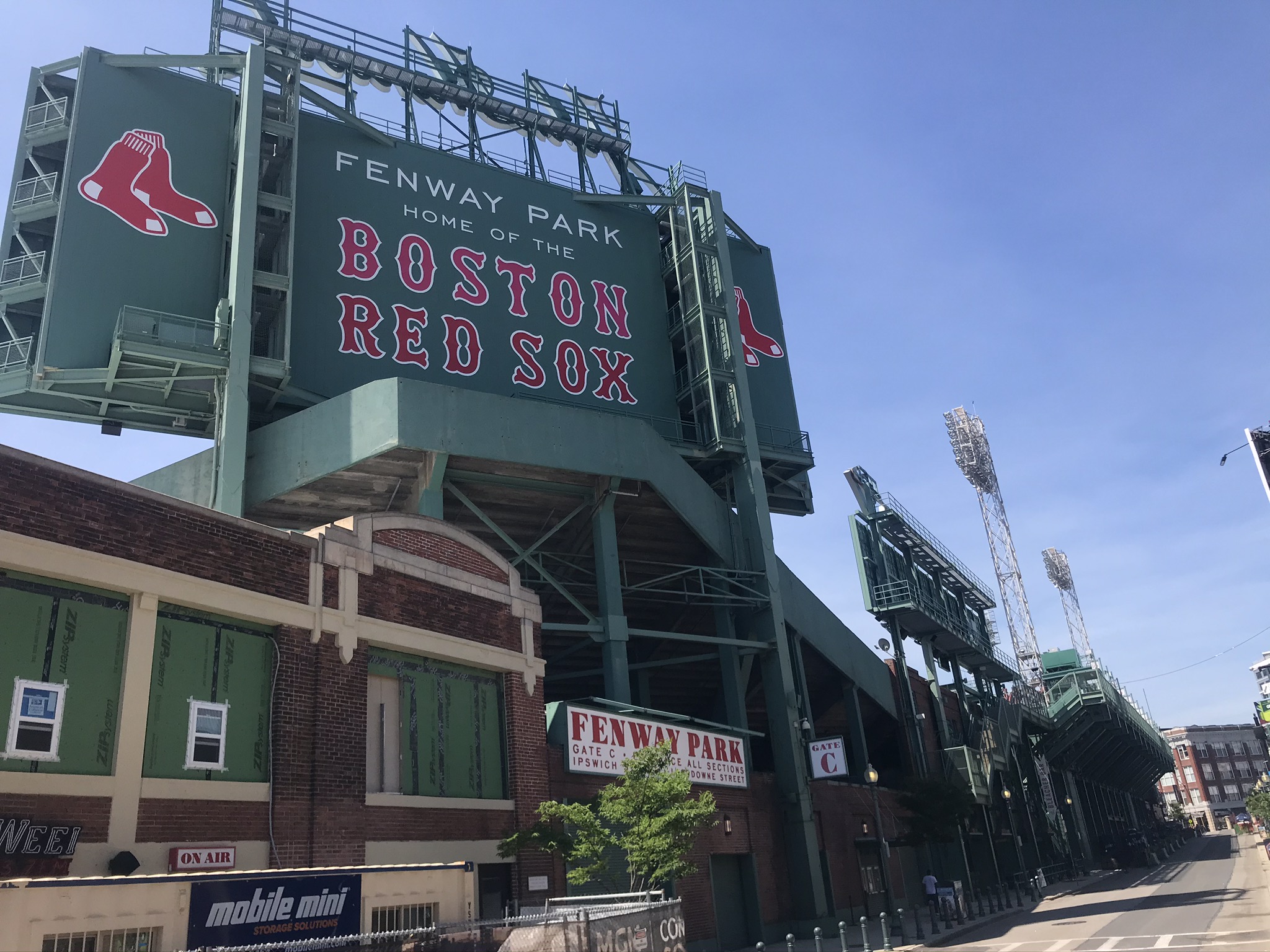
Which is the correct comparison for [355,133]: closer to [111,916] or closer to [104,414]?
[104,414]

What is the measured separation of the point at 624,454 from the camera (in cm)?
3080

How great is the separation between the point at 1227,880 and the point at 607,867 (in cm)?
3213

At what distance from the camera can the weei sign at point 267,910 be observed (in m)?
12.0

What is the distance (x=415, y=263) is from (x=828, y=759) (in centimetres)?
2169

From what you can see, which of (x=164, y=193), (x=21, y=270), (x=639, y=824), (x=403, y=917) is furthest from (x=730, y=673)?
(x=21, y=270)

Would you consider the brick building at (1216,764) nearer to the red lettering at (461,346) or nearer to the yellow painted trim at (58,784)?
the red lettering at (461,346)

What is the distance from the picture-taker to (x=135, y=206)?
30172 mm

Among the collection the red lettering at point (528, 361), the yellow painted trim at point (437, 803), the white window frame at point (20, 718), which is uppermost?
the red lettering at point (528, 361)

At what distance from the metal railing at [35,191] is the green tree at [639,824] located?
23.3 metres

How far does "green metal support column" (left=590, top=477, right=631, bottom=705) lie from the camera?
2970 centimetres

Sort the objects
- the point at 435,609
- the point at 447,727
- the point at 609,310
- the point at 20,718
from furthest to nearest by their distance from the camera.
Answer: the point at 609,310
the point at 435,609
the point at 447,727
the point at 20,718

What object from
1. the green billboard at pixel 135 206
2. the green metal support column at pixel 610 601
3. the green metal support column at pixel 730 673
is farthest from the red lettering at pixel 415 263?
the green metal support column at pixel 730 673

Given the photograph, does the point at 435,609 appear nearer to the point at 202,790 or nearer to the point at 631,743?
the point at 202,790

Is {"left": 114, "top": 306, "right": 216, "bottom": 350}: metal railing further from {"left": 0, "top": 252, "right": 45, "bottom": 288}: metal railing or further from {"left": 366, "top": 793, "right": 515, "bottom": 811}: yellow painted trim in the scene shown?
{"left": 366, "top": 793, "right": 515, "bottom": 811}: yellow painted trim
